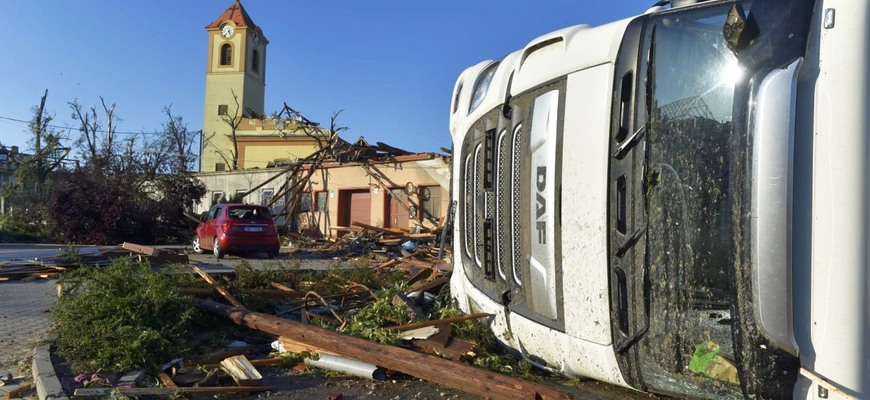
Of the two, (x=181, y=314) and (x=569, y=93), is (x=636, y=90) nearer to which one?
(x=569, y=93)

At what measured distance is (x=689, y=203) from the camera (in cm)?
272

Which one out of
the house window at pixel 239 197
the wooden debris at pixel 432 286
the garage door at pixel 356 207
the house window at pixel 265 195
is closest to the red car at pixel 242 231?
the garage door at pixel 356 207

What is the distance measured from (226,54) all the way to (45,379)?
51.3 metres

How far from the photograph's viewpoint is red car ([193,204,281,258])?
1844 centimetres

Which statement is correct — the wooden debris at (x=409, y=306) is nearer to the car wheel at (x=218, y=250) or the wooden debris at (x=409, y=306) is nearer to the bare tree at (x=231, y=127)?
the car wheel at (x=218, y=250)

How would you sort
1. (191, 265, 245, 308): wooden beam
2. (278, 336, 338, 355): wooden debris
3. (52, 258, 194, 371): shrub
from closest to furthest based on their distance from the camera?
(278, 336, 338, 355): wooden debris < (52, 258, 194, 371): shrub < (191, 265, 245, 308): wooden beam

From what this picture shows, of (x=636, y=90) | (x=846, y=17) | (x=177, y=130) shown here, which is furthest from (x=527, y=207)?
(x=177, y=130)

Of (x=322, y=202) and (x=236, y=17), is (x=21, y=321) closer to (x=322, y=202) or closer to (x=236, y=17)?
(x=322, y=202)

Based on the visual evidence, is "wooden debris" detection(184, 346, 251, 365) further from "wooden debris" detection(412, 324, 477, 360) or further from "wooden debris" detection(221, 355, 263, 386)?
"wooden debris" detection(412, 324, 477, 360)

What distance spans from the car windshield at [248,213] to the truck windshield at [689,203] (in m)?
17.0

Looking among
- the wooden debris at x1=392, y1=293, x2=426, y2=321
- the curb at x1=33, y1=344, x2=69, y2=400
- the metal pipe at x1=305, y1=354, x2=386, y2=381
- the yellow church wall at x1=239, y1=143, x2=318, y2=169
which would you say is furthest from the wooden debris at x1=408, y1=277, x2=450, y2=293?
the yellow church wall at x1=239, y1=143, x2=318, y2=169

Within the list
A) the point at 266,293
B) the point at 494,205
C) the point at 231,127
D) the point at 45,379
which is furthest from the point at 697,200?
the point at 231,127

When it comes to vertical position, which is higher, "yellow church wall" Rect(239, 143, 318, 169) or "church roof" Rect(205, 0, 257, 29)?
"church roof" Rect(205, 0, 257, 29)

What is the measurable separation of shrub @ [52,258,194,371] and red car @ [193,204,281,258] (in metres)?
11.7
